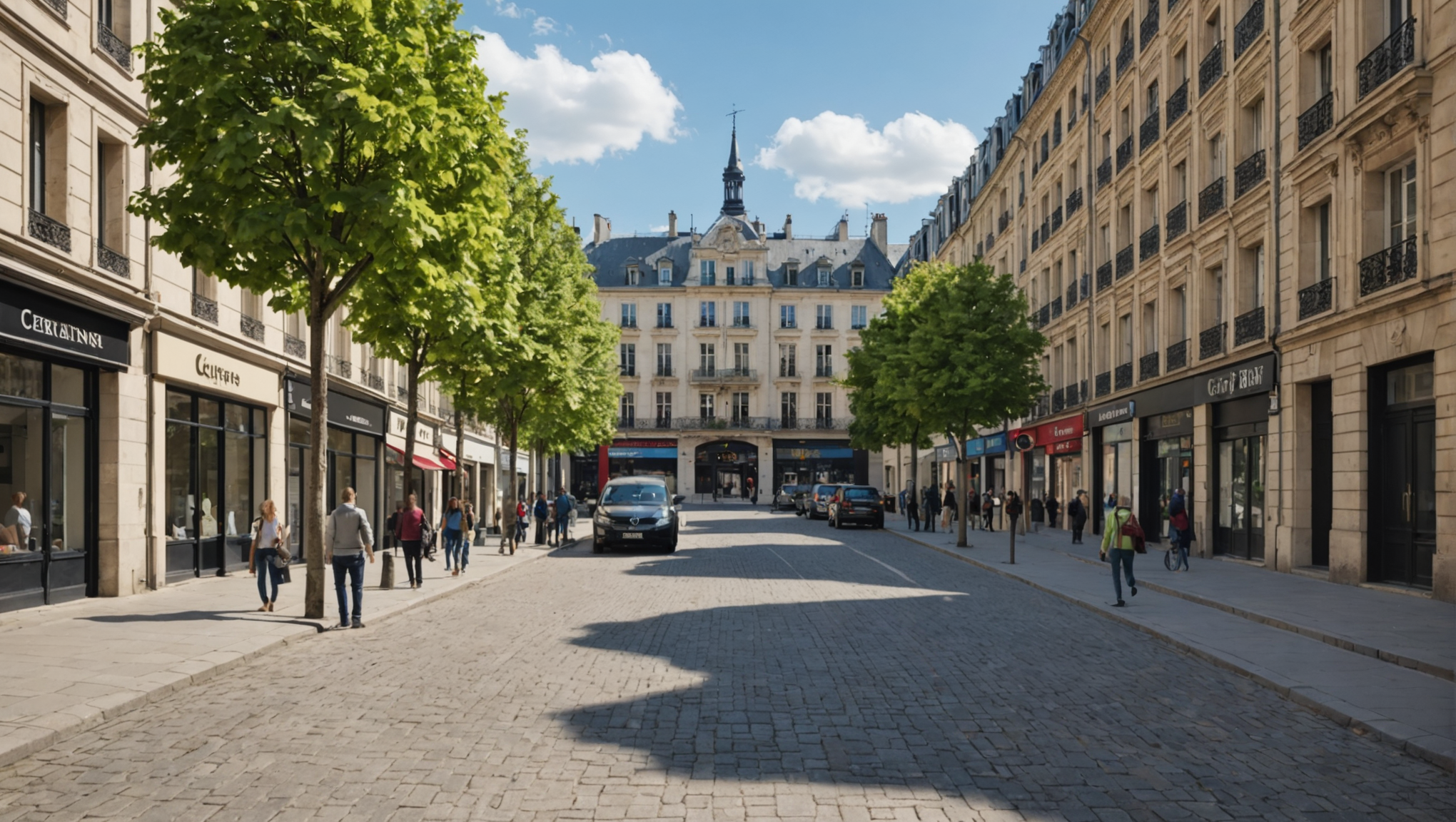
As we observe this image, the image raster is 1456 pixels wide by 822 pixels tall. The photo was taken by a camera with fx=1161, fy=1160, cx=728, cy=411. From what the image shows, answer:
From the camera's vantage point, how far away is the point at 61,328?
1462cm

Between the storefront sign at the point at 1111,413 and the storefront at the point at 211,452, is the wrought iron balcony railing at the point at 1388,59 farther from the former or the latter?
the storefront at the point at 211,452

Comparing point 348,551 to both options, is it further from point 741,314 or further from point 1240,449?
point 741,314

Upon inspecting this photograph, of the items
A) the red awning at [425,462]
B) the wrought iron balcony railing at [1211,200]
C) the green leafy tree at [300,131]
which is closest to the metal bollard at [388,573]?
the green leafy tree at [300,131]

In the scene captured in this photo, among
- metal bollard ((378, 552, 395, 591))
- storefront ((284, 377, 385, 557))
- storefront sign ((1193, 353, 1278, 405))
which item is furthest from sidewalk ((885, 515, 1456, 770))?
storefront ((284, 377, 385, 557))

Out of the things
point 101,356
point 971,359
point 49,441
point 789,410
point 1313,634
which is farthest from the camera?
point 789,410

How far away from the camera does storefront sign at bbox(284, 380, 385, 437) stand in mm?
23703

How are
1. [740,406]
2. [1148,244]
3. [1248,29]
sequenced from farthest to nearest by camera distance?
[740,406]
[1148,244]
[1248,29]

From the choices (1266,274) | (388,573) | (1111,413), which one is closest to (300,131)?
A: (388,573)

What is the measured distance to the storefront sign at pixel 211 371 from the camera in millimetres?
17562

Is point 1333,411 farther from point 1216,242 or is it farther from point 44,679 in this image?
point 44,679

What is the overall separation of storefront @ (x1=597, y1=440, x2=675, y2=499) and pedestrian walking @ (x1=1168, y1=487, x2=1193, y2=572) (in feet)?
190

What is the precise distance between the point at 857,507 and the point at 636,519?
55.0ft

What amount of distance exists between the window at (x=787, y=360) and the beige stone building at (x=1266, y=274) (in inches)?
1589

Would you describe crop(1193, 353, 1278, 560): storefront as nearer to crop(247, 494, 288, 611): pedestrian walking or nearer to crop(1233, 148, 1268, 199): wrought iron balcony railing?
crop(1233, 148, 1268, 199): wrought iron balcony railing
